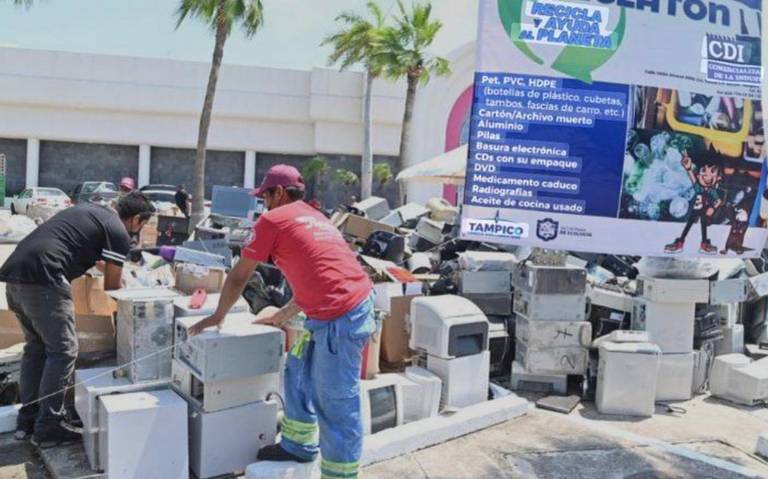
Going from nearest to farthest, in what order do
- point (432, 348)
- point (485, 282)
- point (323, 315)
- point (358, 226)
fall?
point (323, 315) → point (432, 348) → point (485, 282) → point (358, 226)

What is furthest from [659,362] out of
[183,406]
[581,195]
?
[183,406]

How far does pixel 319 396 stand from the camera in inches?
127

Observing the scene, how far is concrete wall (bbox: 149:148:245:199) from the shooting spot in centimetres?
2584

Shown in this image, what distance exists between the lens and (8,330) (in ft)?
15.4

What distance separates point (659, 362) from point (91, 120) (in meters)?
24.7

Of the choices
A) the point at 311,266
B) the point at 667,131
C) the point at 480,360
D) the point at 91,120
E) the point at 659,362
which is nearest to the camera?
the point at 311,266

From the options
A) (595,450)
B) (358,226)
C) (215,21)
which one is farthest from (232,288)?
(215,21)

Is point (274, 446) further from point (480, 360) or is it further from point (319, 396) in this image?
point (480, 360)

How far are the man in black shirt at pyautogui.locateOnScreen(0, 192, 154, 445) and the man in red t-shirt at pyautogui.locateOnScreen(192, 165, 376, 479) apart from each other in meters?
0.86

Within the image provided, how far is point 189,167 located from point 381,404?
23476 mm

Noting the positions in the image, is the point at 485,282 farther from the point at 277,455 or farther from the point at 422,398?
the point at 277,455

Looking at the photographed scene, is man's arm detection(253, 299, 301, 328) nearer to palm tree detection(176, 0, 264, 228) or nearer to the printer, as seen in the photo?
the printer

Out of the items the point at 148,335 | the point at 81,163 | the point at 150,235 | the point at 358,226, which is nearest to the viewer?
the point at 148,335

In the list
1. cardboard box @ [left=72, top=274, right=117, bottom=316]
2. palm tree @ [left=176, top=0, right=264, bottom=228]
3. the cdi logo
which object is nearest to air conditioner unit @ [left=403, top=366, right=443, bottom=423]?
cardboard box @ [left=72, top=274, right=117, bottom=316]
